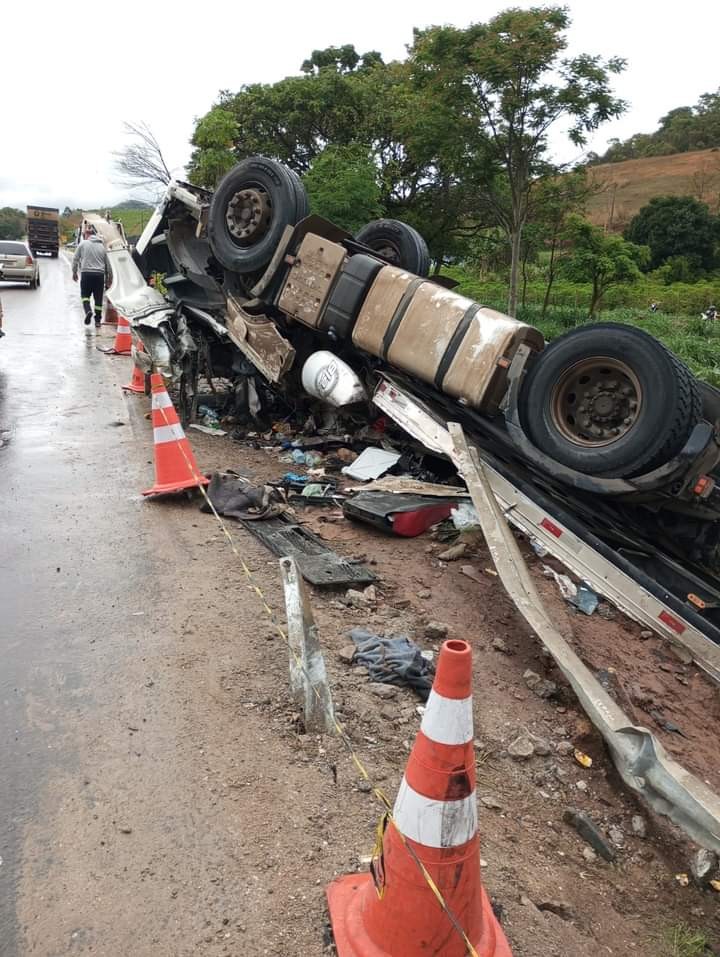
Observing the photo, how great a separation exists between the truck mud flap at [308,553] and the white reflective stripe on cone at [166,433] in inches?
34.8

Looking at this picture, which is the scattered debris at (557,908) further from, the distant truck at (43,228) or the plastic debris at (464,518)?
the distant truck at (43,228)

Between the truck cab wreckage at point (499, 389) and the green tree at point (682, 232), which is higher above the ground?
the green tree at point (682, 232)

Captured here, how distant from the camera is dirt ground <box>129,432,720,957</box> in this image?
2.13 metres

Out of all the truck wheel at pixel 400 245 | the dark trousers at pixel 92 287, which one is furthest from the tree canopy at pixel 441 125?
the truck wheel at pixel 400 245

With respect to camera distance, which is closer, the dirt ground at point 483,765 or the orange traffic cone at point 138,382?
the dirt ground at point 483,765

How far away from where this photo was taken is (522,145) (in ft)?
47.3

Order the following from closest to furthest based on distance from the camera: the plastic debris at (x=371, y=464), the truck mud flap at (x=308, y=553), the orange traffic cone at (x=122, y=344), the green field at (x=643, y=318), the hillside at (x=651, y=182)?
the truck mud flap at (x=308, y=553)
the plastic debris at (x=371, y=464)
the orange traffic cone at (x=122, y=344)
the green field at (x=643, y=318)
the hillside at (x=651, y=182)

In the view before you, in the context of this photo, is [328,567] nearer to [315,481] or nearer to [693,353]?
[315,481]

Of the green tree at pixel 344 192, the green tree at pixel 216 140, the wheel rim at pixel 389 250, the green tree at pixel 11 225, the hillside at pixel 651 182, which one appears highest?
the hillside at pixel 651 182

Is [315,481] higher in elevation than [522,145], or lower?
lower

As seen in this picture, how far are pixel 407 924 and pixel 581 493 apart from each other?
11.6 feet

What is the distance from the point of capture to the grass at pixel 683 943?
2150mm

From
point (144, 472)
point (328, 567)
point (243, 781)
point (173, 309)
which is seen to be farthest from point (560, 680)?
point (173, 309)

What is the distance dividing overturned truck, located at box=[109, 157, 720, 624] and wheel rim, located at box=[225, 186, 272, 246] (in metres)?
0.02
